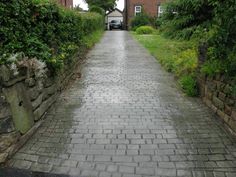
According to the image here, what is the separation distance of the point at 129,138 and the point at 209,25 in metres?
10.6

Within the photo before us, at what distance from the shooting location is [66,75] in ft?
26.7

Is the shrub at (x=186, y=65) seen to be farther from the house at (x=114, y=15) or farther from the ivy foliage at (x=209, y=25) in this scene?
the house at (x=114, y=15)

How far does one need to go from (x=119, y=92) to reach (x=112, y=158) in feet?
11.1

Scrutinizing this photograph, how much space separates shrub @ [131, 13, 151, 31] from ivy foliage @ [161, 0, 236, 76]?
19.1m

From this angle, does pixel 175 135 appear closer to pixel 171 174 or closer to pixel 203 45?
pixel 171 174

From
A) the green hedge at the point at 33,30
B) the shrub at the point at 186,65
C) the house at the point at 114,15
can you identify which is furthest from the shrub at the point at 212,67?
the house at the point at 114,15

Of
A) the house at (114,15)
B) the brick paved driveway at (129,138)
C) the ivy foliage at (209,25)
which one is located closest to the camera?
the brick paved driveway at (129,138)

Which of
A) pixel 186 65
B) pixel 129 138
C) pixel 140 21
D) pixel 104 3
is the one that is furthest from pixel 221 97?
pixel 104 3

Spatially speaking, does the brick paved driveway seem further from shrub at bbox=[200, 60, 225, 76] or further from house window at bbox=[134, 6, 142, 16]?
house window at bbox=[134, 6, 142, 16]

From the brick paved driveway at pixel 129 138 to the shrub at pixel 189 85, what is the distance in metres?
0.23

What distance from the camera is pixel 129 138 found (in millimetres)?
4793

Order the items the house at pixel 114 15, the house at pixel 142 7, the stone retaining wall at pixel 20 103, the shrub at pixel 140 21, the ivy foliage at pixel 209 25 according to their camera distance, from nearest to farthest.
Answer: the stone retaining wall at pixel 20 103, the ivy foliage at pixel 209 25, the shrub at pixel 140 21, the house at pixel 142 7, the house at pixel 114 15

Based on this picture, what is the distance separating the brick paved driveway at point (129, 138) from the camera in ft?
12.9

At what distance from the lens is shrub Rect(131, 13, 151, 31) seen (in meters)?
37.6
